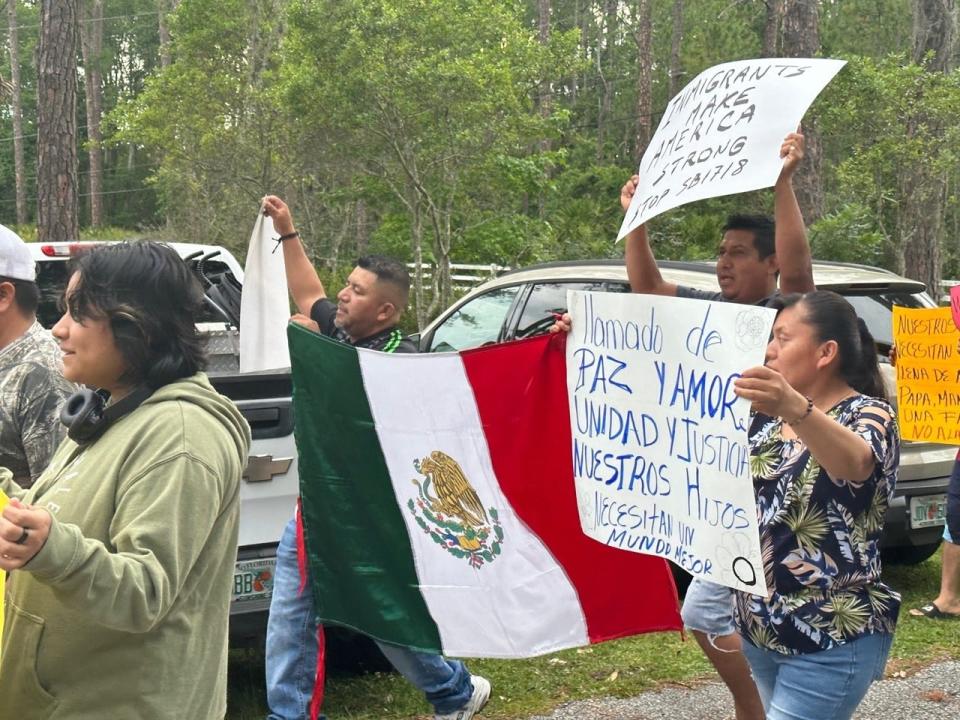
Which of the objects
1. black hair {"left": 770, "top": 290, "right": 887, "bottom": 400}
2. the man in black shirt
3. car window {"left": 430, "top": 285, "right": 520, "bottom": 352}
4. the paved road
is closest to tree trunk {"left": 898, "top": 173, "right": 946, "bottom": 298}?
car window {"left": 430, "top": 285, "right": 520, "bottom": 352}

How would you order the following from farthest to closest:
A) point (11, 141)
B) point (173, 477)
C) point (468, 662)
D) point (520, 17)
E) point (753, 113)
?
1. point (11, 141)
2. point (520, 17)
3. point (468, 662)
4. point (753, 113)
5. point (173, 477)

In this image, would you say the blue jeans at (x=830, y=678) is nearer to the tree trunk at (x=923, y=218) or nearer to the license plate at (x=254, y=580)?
the license plate at (x=254, y=580)

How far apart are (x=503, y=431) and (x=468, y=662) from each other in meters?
1.85

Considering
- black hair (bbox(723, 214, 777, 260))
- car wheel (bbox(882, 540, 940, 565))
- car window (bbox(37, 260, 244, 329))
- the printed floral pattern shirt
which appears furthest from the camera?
car wheel (bbox(882, 540, 940, 565))

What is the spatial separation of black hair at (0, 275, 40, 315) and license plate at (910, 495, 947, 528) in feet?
15.6

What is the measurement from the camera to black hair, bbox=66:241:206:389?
232cm

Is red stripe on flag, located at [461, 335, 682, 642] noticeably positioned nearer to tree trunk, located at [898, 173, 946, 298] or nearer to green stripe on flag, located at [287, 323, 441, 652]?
green stripe on flag, located at [287, 323, 441, 652]

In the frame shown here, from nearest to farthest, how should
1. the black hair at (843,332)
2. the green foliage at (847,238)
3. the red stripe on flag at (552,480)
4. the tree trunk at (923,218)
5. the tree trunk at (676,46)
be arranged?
the black hair at (843,332) < the red stripe on flag at (552,480) < the tree trunk at (923,218) < the green foliage at (847,238) < the tree trunk at (676,46)

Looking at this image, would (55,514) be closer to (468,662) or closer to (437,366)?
(437,366)

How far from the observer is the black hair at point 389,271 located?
175 inches

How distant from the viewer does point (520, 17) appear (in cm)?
2259

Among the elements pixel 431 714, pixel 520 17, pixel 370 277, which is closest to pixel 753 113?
pixel 370 277

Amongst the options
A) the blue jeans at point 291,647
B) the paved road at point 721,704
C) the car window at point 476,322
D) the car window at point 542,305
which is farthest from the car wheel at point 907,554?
the blue jeans at point 291,647

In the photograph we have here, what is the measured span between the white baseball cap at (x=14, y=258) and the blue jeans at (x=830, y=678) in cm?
216
